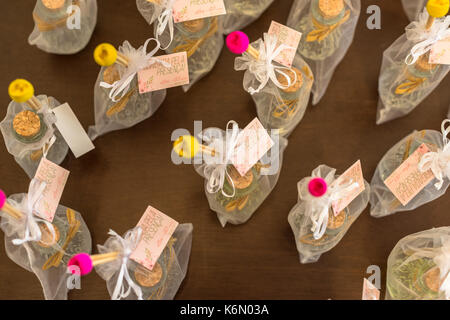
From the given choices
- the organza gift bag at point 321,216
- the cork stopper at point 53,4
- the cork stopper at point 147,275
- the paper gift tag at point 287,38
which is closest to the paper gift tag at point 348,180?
the organza gift bag at point 321,216

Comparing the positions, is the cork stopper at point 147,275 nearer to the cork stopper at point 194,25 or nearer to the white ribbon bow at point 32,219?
the white ribbon bow at point 32,219

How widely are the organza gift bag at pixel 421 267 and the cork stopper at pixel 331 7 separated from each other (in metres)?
0.49

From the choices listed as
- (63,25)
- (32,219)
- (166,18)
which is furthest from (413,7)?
(32,219)

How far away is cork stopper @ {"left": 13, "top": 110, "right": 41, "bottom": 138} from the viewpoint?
0.95m

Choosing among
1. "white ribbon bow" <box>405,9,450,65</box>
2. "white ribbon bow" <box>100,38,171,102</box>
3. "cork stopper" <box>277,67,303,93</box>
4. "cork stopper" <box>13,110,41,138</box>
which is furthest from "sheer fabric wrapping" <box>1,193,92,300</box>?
"white ribbon bow" <box>405,9,450,65</box>

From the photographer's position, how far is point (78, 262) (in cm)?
76

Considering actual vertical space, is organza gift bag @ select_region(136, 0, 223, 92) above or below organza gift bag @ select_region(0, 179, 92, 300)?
above

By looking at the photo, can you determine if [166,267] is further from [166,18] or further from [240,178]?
[166,18]

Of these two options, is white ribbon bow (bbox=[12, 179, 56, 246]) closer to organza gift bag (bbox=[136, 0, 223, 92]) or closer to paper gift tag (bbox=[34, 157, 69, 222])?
paper gift tag (bbox=[34, 157, 69, 222])

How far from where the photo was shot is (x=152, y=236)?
0.94m

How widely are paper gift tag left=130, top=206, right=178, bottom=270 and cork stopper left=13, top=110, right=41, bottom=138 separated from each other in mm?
278

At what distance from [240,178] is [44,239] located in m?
0.40

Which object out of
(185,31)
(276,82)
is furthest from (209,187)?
(185,31)
